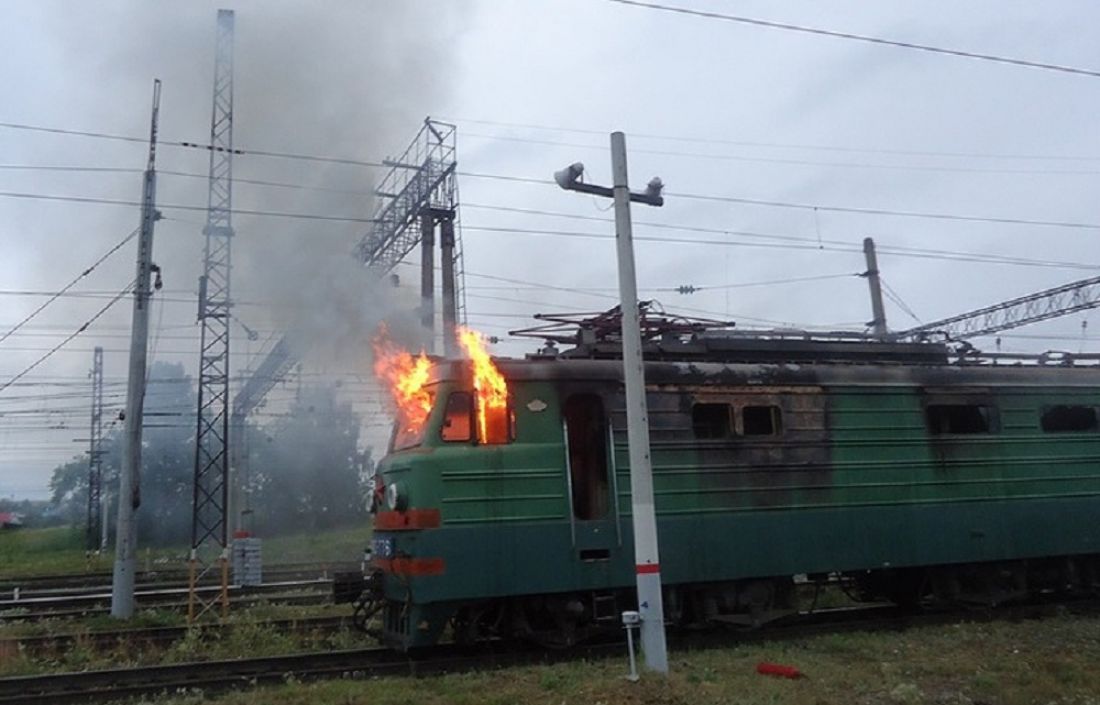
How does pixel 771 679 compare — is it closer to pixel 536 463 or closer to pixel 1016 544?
pixel 536 463

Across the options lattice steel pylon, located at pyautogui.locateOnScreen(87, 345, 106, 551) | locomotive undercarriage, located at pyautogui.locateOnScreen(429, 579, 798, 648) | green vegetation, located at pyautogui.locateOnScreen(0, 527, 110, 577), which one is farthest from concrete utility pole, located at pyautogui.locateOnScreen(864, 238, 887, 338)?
lattice steel pylon, located at pyautogui.locateOnScreen(87, 345, 106, 551)

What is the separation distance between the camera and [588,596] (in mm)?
→ 11125

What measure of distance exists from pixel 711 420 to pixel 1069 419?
21.8 feet

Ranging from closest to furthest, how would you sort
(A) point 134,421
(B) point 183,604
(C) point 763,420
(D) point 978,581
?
(C) point 763,420
(D) point 978,581
(A) point 134,421
(B) point 183,604

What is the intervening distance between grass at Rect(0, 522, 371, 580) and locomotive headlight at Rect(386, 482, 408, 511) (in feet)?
76.7

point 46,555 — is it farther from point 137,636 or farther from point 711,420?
point 711,420

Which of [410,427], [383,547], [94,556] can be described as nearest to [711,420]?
[410,427]

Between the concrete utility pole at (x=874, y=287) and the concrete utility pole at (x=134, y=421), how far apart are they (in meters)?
21.0

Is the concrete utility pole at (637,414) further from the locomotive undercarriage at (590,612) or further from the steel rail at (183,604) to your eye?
the steel rail at (183,604)

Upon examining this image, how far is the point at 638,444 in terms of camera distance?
969 cm

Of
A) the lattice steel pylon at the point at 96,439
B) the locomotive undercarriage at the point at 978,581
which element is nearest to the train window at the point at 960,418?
the locomotive undercarriage at the point at 978,581

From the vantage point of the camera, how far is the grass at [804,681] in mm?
8438

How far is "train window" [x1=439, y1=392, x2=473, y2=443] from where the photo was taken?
35.1 feet

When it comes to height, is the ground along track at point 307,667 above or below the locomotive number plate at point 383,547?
below
